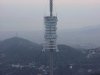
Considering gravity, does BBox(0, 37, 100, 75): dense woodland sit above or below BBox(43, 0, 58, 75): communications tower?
below

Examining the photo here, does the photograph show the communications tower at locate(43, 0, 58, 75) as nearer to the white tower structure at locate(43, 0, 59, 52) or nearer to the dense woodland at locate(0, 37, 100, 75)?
the white tower structure at locate(43, 0, 59, 52)

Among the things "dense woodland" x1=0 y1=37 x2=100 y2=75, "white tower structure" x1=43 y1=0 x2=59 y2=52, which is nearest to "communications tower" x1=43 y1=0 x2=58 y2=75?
"white tower structure" x1=43 y1=0 x2=59 y2=52

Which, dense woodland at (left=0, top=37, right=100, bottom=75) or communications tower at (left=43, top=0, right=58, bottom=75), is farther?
dense woodland at (left=0, top=37, right=100, bottom=75)

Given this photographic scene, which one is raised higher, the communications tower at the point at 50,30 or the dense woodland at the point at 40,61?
the communications tower at the point at 50,30

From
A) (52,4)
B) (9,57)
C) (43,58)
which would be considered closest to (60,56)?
(43,58)

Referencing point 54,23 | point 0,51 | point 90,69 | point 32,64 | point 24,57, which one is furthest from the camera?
point 0,51

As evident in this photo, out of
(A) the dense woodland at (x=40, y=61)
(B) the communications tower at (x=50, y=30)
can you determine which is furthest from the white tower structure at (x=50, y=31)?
(A) the dense woodland at (x=40, y=61)

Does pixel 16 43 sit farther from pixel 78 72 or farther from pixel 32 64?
pixel 78 72

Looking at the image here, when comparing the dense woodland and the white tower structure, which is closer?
the white tower structure

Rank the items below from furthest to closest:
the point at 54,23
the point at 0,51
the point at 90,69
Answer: the point at 0,51
the point at 90,69
the point at 54,23

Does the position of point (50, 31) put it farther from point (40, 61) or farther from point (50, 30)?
point (40, 61)

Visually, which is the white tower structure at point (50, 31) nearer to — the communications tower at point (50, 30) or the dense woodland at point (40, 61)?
the communications tower at point (50, 30)
